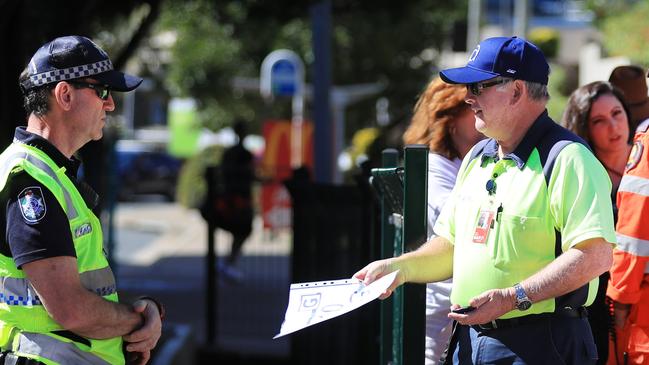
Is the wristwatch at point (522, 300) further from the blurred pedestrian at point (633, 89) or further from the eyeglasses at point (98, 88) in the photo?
the blurred pedestrian at point (633, 89)

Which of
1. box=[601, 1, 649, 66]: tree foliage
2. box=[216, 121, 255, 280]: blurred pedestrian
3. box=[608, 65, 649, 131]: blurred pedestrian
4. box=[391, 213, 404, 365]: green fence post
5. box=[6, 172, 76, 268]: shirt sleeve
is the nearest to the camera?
box=[6, 172, 76, 268]: shirt sleeve

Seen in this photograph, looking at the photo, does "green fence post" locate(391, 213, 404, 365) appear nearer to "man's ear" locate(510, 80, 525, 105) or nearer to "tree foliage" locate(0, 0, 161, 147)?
"man's ear" locate(510, 80, 525, 105)

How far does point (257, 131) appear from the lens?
1192 inches

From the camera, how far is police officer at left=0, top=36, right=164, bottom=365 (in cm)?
309

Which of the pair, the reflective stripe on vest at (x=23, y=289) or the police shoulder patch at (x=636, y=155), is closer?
the reflective stripe on vest at (x=23, y=289)

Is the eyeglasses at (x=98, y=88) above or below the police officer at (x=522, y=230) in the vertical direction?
above

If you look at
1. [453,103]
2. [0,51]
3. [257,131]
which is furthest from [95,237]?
[257,131]

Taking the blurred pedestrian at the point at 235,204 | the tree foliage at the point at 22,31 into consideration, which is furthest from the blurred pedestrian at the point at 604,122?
the blurred pedestrian at the point at 235,204

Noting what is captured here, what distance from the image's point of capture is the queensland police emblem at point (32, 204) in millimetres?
3076

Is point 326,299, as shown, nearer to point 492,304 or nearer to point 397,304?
point 492,304

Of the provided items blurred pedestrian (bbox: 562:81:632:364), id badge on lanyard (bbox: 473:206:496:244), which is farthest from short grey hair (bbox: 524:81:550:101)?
blurred pedestrian (bbox: 562:81:632:364)

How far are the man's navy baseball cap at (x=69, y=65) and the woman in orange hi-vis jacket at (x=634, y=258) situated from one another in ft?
6.01

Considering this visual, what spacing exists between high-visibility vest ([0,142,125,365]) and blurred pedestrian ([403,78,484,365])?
1497mm

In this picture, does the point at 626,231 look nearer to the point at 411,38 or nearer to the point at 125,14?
the point at 125,14
